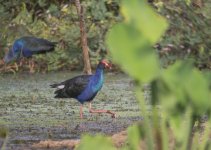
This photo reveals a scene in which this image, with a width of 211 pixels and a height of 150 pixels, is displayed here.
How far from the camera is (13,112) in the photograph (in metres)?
7.73

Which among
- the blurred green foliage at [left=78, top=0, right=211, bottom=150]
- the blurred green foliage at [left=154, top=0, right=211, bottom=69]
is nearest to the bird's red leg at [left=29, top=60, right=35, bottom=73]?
the blurred green foliage at [left=154, top=0, right=211, bottom=69]

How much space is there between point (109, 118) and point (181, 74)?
624 cm

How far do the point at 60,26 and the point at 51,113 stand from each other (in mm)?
5779

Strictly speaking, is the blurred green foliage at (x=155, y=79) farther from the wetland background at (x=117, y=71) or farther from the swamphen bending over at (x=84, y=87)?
the swamphen bending over at (x=84, y=87)

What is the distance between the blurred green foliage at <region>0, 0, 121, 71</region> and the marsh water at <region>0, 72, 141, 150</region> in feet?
5.89

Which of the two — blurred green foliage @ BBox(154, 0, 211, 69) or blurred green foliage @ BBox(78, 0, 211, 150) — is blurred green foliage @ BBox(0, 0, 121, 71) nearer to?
blurred green foliage @ BBox(154, 0, 211, 69)

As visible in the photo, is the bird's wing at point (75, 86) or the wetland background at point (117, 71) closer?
the wetland background at point (117, 71)

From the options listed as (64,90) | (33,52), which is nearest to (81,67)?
(33,52)

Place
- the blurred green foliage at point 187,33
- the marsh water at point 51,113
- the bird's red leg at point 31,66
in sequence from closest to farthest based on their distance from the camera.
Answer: the marsh water at point 51,113
the blurred green foliage at point 187,33
the bird's red leg at point 31,66

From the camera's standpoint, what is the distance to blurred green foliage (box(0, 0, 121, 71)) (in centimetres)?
1286

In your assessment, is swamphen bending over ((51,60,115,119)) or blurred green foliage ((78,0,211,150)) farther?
swamphen bending over ((51,60,115,119))

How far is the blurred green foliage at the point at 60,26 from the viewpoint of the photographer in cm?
1286

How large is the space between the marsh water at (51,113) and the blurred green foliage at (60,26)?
1.79 meters

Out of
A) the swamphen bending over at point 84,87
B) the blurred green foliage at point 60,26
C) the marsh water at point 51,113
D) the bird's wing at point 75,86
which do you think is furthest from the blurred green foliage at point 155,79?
the blurred green foliage at point 60,26
